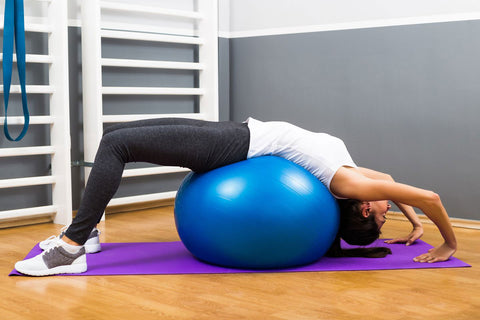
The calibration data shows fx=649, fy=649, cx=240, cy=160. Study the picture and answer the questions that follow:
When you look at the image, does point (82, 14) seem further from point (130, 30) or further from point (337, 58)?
point (337, 58)

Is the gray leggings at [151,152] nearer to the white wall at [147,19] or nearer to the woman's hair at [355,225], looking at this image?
the woman's hair at [355,225]

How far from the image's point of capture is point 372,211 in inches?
97.2

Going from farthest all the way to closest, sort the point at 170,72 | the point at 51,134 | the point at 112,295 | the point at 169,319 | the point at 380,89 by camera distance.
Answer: the point at 170,72 → the point at 380,89 → the point at 51,134 → the point at 112,295 → the point at 169,319

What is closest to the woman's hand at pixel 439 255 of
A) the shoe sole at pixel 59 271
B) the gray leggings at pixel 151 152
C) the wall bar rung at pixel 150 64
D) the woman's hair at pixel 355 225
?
the woman's hair at pixel 355 225

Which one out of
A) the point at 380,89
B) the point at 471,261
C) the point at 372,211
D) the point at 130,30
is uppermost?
the point at 130,30

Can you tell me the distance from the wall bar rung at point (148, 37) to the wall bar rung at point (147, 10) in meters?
0.13

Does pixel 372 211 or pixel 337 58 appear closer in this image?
pixel 372 211

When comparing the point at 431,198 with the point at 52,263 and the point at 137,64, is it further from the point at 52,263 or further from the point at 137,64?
the point at 137,64

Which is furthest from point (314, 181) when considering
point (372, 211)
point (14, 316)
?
point (14, 316)

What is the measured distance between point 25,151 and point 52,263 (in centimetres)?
106

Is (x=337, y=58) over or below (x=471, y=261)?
over

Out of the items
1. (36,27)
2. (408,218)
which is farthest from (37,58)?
(408,218)

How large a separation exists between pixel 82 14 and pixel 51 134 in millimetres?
682

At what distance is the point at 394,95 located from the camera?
362 centimetres
